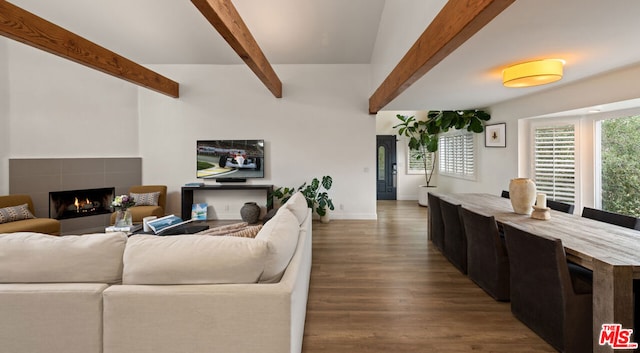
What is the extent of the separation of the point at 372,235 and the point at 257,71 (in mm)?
3071

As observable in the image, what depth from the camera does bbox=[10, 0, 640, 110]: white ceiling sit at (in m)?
2.04

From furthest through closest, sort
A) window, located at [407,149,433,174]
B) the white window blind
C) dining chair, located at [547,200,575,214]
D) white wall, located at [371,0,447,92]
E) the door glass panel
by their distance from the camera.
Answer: the door glass panel, window, located at [407,149,433,174], the white window blind, dining chair, located at [547,200,575,214], white wall, located at [371,0,447,92]

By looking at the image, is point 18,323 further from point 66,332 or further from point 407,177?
point 407,177

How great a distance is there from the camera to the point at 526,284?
2.09 metres

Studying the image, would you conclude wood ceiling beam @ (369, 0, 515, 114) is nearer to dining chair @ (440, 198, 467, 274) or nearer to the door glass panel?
dining chair @ (440, 198, 467, 274)

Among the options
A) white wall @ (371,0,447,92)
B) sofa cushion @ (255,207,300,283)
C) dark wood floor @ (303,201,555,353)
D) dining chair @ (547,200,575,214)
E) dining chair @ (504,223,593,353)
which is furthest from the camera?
dining chair @ (547,200,575,214)

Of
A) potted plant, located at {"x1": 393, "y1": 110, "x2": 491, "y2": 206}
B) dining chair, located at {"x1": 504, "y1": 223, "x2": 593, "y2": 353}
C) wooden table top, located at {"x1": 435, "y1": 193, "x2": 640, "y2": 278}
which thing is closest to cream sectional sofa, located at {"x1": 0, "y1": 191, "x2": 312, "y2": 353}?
dining chair, located at {"x1": 504, "y1": 223, "x2": 593, "y2": 353}

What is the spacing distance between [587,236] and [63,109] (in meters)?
7.02

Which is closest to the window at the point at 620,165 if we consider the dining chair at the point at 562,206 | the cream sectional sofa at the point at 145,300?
the dining chair at the point at 562,206

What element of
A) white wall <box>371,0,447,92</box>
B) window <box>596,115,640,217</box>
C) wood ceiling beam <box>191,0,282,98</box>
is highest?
white wall <box>371,0,447,92</box>

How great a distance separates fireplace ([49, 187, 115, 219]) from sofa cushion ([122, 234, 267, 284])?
4756 mm

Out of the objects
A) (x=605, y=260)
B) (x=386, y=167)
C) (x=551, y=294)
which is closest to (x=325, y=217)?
(x=386, y=167)

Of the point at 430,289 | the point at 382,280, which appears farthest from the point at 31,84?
the point at 430,289

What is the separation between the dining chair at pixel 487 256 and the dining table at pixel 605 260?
27cm
